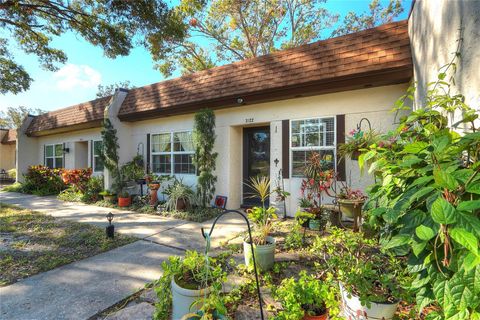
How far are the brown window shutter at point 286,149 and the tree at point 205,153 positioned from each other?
1804 mm

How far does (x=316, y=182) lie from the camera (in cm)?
472

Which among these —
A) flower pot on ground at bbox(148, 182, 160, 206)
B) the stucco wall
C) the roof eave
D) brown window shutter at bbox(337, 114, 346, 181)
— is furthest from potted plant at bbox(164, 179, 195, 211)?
the stucco wall

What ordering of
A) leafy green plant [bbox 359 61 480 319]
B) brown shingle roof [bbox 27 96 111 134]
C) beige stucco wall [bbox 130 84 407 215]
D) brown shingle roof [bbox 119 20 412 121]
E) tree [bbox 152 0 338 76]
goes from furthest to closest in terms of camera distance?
tree [bbox 152 0 338 76] → brown shingle roof [bbox 27 96 111 134] → beige stucco wall [bbox 130 84 407 215] → brown shingle roof [bbox 119 20 412 121] → leafy green plant [bbox 359 61 480 319]

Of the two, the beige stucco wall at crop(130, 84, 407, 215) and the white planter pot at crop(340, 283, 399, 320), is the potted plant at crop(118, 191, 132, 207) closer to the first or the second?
the beige stucco wall at crop(130, 84, 407, 215)

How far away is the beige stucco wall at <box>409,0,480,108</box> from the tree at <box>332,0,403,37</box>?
1289 cm

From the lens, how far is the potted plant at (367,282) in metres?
1.59

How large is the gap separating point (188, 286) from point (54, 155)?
12853 mm

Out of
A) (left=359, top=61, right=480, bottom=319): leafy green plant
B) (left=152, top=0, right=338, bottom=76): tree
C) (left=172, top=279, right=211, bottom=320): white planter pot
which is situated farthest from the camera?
(left=152, top=0, right=338, bottom=76): tree

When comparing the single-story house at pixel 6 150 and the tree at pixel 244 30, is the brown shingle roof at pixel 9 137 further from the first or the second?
the tree at pixel 244 30

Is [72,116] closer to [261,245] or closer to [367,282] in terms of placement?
[261,245]

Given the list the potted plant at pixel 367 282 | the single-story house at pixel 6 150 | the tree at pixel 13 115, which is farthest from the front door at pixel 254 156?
the tree at pixel 13 115

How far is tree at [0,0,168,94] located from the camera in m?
6.75

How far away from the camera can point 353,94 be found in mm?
4781

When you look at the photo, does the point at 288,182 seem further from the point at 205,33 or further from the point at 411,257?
the point at 205,33
